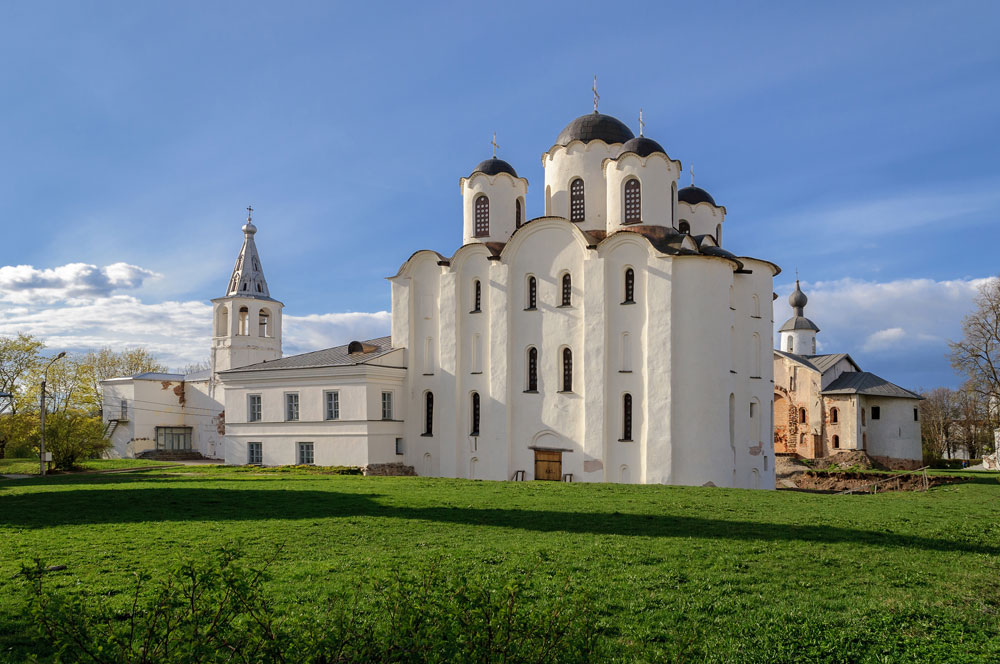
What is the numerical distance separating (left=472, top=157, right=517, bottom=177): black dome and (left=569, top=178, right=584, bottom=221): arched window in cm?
298

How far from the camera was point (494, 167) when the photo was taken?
109 feet

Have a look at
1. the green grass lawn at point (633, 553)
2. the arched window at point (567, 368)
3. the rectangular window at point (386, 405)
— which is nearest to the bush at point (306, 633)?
the green grass lawn at point (633, 553)

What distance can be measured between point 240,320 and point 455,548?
3857 cm

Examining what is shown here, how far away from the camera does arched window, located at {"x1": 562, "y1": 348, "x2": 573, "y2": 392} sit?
28578mm

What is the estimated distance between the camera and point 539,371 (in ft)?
94.9

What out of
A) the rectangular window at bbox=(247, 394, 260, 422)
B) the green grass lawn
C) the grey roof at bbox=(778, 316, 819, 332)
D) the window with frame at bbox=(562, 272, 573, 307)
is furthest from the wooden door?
the grey roof at bbox=(778, 316, 819, 332)

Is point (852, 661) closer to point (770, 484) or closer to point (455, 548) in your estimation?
point (455, 548)

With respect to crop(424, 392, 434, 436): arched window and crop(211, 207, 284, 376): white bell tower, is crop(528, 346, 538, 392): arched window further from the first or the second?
crop(211, 207, 284, 376): white bell tower

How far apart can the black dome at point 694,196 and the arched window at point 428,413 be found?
14.4 m

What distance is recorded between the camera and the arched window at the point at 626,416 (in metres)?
27.2

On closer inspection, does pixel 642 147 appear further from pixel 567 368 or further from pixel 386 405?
pixel 386 405

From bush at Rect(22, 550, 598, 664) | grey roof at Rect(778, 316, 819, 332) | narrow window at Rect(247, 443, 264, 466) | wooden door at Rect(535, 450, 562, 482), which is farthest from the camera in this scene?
grey roof at Rect(778, 316, 819, 332)

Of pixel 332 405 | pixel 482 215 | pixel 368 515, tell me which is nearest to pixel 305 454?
pixel 332 405

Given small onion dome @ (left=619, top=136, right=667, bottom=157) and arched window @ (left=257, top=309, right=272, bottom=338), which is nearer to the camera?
small onion dome @ (left=619, top=136, right=667, bottom=157)
